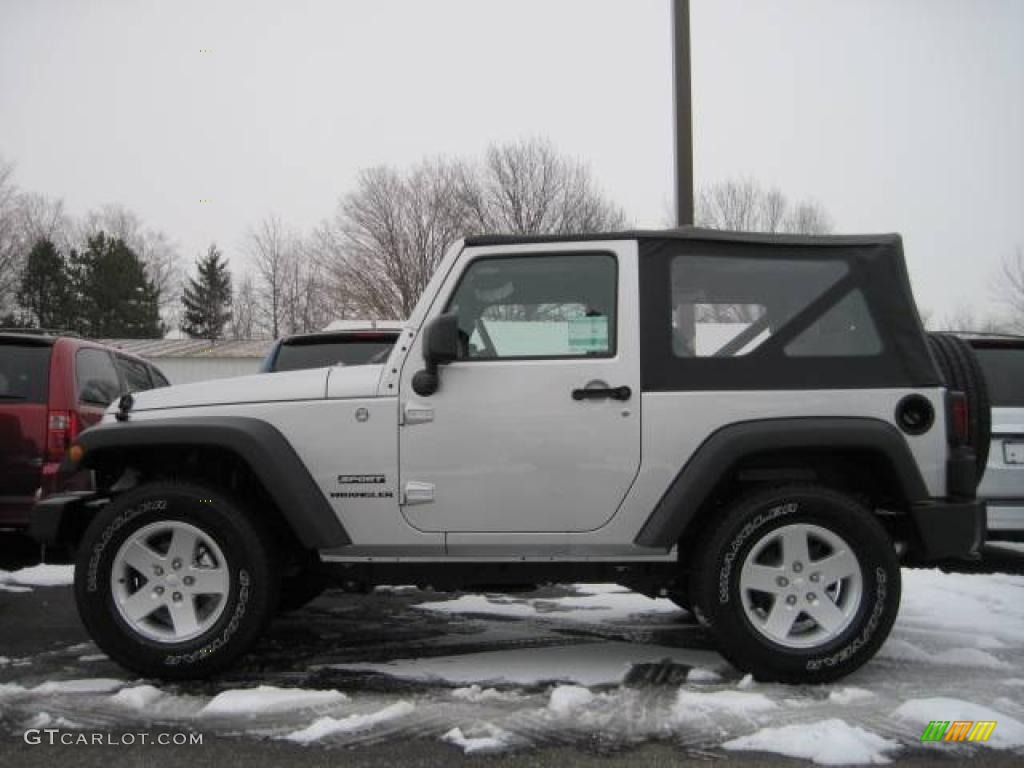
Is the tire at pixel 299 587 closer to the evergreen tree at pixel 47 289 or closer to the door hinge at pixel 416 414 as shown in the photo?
the door hinge at pixel 416 414

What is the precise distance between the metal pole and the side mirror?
4997 mm

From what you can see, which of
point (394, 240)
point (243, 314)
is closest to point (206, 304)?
point (243, 314)

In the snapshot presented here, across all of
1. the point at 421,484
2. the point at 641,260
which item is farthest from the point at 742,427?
the point at 421,484

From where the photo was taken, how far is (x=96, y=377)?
6367 millimetres

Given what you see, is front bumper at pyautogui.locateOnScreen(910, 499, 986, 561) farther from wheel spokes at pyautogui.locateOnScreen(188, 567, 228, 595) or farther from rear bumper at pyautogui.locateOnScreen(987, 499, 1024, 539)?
wheel spokes at pyautogui.locateOnScreen(188, 567, 228, 595)

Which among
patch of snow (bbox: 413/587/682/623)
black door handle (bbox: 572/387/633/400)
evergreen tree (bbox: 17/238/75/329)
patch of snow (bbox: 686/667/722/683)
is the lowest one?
patch of snow (bbox: 413/587/682/623)

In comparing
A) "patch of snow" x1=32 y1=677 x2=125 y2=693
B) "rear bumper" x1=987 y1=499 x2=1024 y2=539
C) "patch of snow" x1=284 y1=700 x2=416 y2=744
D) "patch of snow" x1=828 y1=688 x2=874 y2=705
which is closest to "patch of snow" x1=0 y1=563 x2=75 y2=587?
"patch of snow" x1=32 y1=677 x2=125 y2=693

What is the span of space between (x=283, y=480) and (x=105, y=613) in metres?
1.02

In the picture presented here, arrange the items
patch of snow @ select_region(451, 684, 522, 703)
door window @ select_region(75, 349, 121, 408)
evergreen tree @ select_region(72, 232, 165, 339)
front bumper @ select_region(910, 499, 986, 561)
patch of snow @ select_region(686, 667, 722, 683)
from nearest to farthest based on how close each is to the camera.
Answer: patch of snow @ select_region(451, 684, 522, 703) → front bumper @ select_region(910, 499, 986, 561) → patch of snow @ select_region(686, 667, 722, 683) → door window @ select_region(75, 349, 121, 408) → evergreen tree @ select_region(72, 232, 165, 339)

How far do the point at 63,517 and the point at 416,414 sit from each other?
5.69ft

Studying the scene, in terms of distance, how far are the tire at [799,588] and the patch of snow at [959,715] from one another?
30cm

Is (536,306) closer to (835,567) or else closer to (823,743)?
(835,567)

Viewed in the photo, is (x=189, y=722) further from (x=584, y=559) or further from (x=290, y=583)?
(x=584, y=559)

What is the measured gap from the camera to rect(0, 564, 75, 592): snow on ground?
618 centimetres
